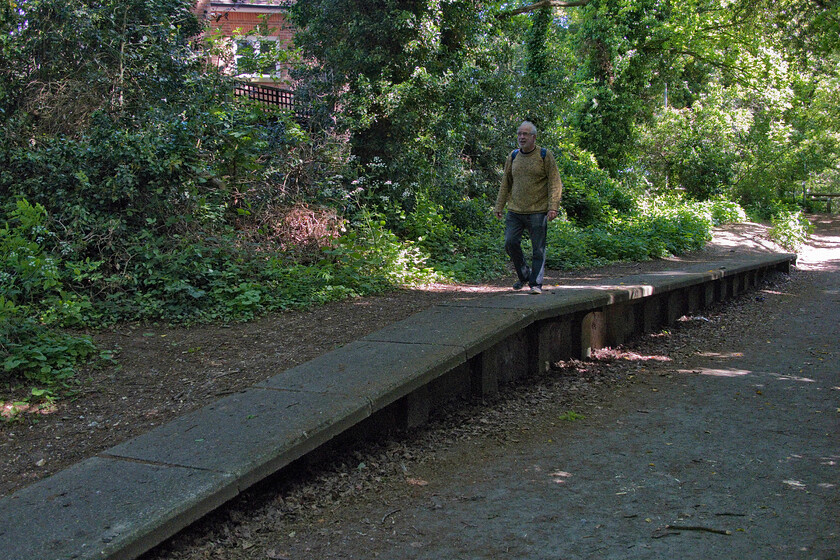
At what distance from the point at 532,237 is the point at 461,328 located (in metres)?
2.32

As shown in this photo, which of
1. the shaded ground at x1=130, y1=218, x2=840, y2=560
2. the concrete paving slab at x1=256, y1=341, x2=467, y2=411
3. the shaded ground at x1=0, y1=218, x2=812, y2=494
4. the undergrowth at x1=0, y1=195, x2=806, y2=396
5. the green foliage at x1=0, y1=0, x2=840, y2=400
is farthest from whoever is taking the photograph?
the green foliage at x1=0, y1=0, x2=840, y2=400

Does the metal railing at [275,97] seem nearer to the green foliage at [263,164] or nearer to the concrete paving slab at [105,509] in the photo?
the green foliage at [263,164]

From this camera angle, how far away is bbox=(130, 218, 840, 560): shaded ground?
3518 mm

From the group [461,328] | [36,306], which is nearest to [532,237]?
[461,328]

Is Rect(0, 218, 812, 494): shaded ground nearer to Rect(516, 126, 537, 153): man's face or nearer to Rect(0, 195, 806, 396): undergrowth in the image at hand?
Rect(0, 195, 806, 396): undergrowth

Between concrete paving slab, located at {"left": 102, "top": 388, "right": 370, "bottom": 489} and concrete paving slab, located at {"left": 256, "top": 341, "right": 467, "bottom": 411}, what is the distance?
0.17m

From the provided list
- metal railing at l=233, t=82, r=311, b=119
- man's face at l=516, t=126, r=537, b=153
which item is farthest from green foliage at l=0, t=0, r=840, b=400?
man's face at l=516, t=126, r=537, b=153

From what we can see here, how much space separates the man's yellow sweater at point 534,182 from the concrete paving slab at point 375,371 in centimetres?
303

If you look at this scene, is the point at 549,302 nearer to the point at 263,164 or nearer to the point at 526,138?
the point at 526,138

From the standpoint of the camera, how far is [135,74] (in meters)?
9.37

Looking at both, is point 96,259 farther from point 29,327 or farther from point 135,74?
point 135,74


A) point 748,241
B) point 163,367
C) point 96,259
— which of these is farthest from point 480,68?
point 748,241

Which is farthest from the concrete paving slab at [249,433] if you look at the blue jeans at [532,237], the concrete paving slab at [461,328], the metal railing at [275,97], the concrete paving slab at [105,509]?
the metal railing at [275,97]

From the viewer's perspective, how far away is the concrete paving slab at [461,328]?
5.80 meters
